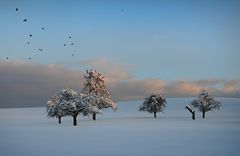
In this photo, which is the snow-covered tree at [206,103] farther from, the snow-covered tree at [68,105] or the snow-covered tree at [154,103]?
the snow-covered tree at [68,105]

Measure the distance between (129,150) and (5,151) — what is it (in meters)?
9.21

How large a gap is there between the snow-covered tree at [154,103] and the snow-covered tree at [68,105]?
3093cm

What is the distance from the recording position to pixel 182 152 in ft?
80.5

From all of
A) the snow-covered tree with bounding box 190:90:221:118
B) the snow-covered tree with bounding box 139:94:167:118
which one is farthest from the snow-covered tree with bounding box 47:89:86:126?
the snow-covered tree with bounding box 190:90:221:118

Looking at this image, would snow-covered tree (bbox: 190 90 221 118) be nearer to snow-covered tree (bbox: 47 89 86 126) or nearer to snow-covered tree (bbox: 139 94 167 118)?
snow-covered tree (bbox: 139 94 167 118)

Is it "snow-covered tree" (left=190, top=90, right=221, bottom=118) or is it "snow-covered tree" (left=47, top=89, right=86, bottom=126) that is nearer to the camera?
"snow-covered tree" (left=47, top=89, right=86, bottom=126)

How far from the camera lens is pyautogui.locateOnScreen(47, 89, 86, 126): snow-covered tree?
64812mm

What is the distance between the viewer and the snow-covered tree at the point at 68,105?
64.8m

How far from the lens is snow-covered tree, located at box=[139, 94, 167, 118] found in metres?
93.6

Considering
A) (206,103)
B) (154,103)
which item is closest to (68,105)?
(154,103)

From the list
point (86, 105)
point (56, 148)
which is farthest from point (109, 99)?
point (56, 148)

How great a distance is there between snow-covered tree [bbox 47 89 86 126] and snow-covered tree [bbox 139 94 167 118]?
30.9 metres

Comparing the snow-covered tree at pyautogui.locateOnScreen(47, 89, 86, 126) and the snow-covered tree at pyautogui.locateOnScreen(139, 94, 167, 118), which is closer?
the snow-covered tree at pyautogui.locateOnScreen(47, 89, 86, 126)

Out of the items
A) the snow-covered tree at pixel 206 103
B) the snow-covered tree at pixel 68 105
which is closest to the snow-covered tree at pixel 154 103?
the snow-covered tree at pixel 206 103
